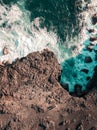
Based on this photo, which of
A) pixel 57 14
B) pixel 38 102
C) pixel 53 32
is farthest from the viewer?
pixel 57 14

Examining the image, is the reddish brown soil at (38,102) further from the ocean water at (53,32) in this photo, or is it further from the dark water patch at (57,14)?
the dark water patch at (57,14)

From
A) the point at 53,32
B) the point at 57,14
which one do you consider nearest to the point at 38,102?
the point at 53,32

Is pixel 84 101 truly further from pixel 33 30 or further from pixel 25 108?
pixel 33 30

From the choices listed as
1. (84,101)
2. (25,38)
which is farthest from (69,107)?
(25,38)

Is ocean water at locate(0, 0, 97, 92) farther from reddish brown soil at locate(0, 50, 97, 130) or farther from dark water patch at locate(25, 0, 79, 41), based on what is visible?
reddish brown soil at locate(0, 50, 97, 130)

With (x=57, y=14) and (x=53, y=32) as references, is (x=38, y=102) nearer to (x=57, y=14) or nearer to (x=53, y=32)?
(x=53, y=32)

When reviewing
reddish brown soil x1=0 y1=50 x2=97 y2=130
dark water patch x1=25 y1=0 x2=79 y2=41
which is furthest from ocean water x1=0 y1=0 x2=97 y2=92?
reddish brown soil x1=0 y1=50 x2=97 y2=130
